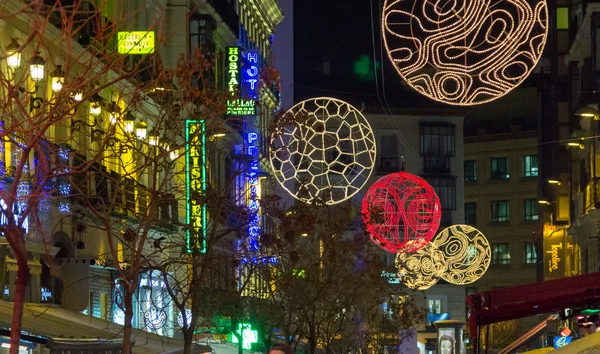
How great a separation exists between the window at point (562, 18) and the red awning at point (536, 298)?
63310mm

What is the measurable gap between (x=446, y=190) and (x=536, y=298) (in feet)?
240

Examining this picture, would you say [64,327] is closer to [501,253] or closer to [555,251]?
[555,251]

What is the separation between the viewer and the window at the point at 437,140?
3553 inches

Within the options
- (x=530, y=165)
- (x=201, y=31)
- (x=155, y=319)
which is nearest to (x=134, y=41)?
(x=155, y=319)

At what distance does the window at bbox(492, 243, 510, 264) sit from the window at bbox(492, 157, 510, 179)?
4.55 m

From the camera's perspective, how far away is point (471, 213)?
99.9m

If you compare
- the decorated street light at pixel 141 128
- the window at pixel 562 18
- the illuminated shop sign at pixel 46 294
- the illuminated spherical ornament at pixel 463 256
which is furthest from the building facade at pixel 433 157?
the illuminated shop sign at pixel 46 294

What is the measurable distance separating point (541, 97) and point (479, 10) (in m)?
65.7

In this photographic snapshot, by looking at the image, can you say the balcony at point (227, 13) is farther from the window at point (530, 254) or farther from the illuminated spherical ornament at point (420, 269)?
the window at point (530, 254)

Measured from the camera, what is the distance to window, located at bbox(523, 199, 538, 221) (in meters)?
97.5

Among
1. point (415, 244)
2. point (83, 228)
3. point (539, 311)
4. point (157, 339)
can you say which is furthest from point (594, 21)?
point (539, 311)

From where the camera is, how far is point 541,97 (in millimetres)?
84000

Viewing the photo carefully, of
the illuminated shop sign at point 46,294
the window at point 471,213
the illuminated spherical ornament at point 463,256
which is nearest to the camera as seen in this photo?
the illuminated shop sign at point 46,294

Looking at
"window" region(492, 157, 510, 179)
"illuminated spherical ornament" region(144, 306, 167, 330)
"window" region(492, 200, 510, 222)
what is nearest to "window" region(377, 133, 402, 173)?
"window" region(492, 157, 510, 179)
